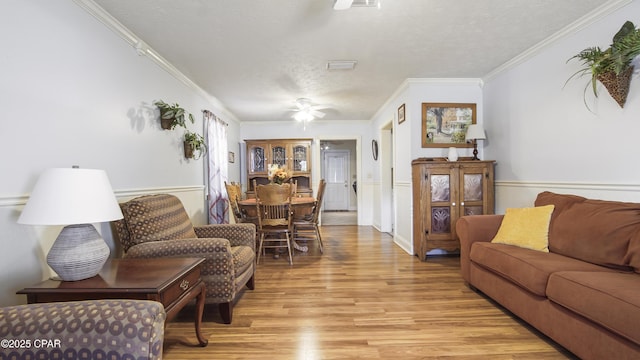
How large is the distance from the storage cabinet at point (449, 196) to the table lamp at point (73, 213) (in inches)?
118

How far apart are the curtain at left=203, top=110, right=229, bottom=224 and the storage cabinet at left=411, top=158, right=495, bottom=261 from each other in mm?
2758

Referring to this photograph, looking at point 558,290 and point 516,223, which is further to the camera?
point 516,223

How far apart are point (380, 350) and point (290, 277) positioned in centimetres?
143

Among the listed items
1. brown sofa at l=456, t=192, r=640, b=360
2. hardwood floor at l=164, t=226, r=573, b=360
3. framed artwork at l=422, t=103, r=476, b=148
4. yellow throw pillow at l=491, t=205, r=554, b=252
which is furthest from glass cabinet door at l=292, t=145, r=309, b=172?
yellow throw pillow at l=491, t=205, r=554, b=252

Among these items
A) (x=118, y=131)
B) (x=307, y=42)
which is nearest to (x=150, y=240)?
(x=118, y=131)

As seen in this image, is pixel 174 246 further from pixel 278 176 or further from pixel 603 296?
pixel 603 296

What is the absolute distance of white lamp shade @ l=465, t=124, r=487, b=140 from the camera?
131 inches

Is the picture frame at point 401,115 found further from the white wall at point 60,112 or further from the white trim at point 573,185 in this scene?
the white wall at point 60,112

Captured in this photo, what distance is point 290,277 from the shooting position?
2908mm

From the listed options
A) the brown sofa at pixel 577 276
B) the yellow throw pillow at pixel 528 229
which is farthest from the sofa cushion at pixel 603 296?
the yellow throw pillow at pixel 528 229

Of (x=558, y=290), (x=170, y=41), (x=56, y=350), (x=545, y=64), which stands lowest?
(x=558, y=290)

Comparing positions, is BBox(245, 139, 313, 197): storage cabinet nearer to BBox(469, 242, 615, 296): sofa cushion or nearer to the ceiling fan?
the ceiling fan

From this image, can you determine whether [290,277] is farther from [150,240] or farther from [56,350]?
[56,350]

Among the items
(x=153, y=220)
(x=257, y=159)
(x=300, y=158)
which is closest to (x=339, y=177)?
(x=300, y=158)
